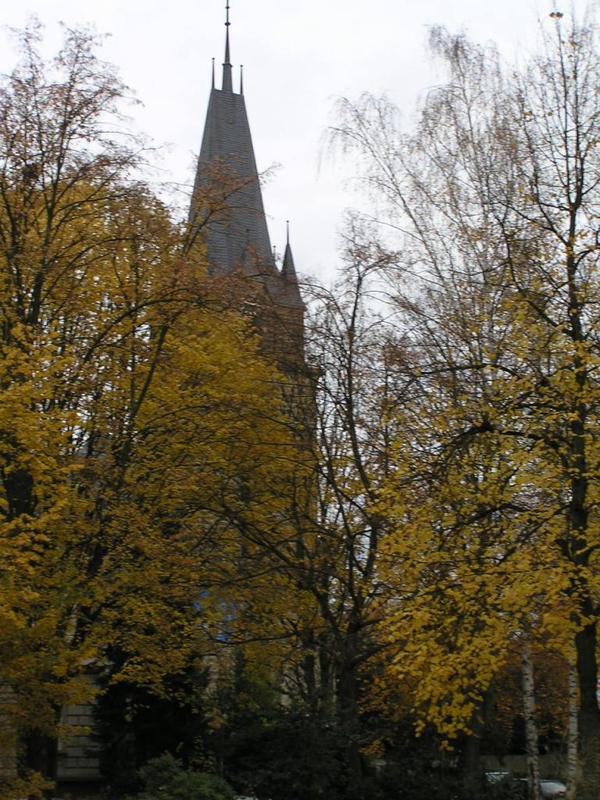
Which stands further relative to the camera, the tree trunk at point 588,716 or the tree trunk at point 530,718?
the tree trunk at point 530,718

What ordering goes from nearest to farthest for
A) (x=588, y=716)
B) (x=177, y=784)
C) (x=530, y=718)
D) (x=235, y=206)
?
(x=588, y=716) < (x=177, y=784) < (x=530, y=718) < (x=235, y=206)

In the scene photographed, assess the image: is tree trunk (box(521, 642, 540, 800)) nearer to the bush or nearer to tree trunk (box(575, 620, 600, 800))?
tree trunk (box(575, 620, 600, 800))

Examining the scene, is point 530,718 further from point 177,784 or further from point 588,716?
point 588,716

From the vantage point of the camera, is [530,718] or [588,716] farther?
[530,718]

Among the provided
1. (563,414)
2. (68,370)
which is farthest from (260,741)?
(563,414)

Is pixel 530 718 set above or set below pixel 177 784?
A: above

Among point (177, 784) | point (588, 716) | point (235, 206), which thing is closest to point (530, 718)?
point (177, 784)

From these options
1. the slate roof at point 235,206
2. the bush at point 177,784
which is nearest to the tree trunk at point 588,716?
the bush at point 177,784

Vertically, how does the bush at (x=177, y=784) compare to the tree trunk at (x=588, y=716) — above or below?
below

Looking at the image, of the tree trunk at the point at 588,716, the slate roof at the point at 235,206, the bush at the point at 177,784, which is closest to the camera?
the tree trunk at the point at 588,716

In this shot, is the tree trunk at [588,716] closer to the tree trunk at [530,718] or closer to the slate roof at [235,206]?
the tree trunk at [530,718]

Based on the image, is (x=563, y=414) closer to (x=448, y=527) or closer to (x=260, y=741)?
(x=448, y=527)

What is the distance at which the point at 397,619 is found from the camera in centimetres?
1375

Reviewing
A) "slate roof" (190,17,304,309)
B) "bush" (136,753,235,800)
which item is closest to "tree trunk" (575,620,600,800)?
"bush" (136,753,235,800)
